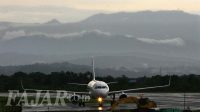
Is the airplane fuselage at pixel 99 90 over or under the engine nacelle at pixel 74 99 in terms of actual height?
over

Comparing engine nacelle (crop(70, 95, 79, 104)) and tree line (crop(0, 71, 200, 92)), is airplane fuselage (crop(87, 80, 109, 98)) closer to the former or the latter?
engine nacelle (crop(70, 95, 79, 104))

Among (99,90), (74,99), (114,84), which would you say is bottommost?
(74,99)

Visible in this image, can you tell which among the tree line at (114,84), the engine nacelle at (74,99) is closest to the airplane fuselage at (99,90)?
the engine nacelle at (74,99)

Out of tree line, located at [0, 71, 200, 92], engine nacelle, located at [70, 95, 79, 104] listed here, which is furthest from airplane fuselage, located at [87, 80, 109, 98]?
tree line, located at [0, 71, 200, 92]

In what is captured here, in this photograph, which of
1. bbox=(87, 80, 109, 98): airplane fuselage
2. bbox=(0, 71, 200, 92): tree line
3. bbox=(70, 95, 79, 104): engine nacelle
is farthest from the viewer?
bbox=(0, 71, 200, 92): tree line

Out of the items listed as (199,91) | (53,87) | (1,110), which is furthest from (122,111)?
(53,87)

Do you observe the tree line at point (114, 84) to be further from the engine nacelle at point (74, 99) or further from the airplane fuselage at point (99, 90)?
the airplane fuselage at point (99, 90)

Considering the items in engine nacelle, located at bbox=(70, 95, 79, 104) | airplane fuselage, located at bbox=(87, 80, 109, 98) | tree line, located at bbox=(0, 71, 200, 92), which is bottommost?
engine nacelle, located at bbox=(70, 95, 79, 104)

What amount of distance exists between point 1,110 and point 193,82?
94876mm

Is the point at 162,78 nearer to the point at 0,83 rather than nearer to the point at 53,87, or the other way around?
the point at 53,87

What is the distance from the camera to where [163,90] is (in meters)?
155

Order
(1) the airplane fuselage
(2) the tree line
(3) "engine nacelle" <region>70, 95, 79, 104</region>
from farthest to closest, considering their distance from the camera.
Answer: (2) the tree line, (3) "engine nacelle" <region>70, 95, 79, 104</region>, (1) the airplane fuselage

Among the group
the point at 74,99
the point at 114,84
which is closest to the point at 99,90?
the point at 74,99

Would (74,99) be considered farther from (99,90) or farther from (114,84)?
(114,84)
